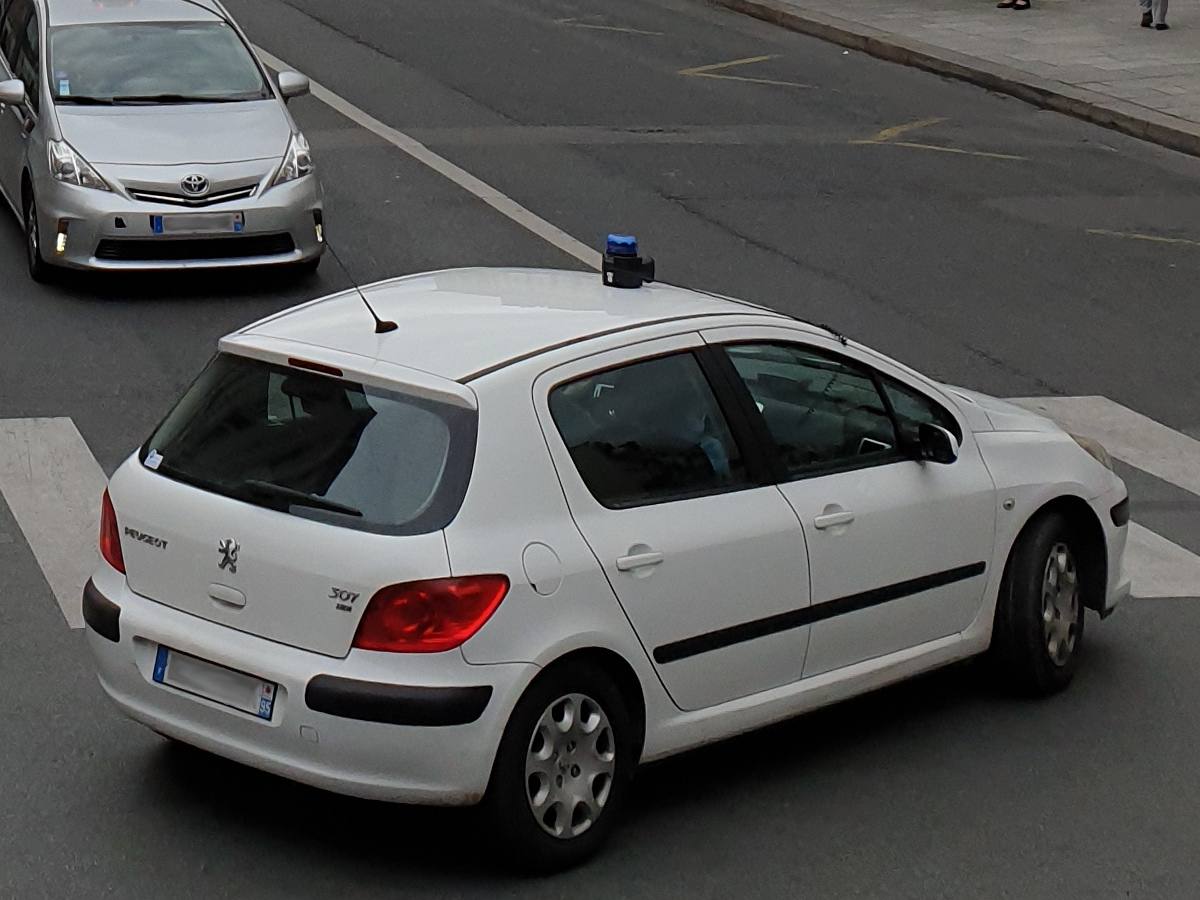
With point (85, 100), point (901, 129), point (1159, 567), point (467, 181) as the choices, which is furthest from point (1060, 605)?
point (901, 129)

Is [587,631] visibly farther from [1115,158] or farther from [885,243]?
[1115,158]

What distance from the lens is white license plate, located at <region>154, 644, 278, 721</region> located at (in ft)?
17.7

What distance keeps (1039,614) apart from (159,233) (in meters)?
6.91

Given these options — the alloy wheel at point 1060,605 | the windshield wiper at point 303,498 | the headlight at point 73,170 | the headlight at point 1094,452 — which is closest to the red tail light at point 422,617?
the windshield wiper at point 303,498

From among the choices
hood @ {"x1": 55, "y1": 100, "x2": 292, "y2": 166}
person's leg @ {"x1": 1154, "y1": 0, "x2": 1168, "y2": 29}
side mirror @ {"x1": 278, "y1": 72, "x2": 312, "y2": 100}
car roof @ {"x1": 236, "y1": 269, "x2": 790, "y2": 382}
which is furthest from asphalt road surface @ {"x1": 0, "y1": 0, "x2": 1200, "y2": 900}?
person's leg @ {"x1": 1154, "y1": 0, "x2": 1168, "y2": 29}

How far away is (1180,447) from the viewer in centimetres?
1061

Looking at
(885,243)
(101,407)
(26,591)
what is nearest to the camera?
(26,591)

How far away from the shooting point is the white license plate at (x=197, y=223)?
12.1 meters

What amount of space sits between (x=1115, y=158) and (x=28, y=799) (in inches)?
581

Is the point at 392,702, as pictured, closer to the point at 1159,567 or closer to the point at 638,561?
the point at 638,561

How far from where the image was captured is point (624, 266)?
6664mm

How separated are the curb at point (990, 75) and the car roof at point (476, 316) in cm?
1401

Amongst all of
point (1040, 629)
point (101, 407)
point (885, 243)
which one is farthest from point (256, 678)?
point (885, 243)

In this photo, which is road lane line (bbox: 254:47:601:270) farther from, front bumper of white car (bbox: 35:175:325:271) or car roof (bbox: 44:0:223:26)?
car roof (bbox: 44:0:223:26)
